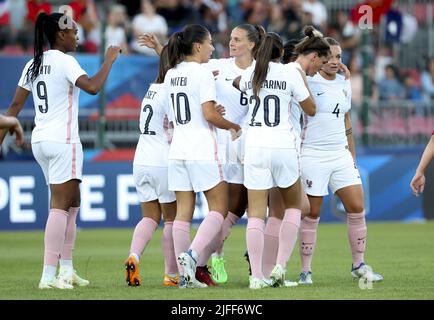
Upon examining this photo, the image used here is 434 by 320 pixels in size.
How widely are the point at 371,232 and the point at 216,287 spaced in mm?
8581

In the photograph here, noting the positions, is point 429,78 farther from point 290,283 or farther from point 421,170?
point 421,170

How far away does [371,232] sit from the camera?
64.8 ft

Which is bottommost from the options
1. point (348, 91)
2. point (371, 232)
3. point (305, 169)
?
point (371, 232)

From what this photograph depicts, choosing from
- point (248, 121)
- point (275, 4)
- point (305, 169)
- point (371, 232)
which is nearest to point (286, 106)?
point (248, 121)

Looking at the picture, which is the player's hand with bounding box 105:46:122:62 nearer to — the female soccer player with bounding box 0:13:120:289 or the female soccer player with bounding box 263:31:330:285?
the female soccer player with bounding box 0:13:120:289

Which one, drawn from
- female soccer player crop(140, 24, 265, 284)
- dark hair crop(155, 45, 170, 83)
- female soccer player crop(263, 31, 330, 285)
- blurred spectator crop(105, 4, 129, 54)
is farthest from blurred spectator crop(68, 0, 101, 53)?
female soccer player crop(263, 31, 330, 285)

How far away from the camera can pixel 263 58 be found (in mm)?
11125

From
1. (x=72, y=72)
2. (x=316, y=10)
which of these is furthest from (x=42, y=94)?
(x=316, y=10)

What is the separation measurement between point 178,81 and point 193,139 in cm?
57

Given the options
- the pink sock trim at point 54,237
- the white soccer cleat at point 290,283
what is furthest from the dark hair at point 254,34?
the pink sock trim at point 54,237

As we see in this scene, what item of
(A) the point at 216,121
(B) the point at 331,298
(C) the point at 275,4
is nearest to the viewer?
(B) the point at 331,298

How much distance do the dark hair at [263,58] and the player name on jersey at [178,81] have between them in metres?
0.68
